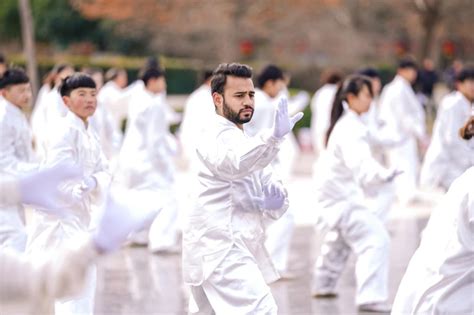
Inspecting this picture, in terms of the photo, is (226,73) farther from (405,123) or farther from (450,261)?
(405,123)

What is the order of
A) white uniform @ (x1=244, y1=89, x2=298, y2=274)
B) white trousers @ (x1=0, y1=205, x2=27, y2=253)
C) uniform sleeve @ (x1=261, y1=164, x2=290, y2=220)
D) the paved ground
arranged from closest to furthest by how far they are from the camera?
uniform sleeve @ (x1=261, y1=164, x2=290, y2=220)
white trousers @ (x1=0, y1=205, x2=27, y2=253)
the paved ground
white uniform @ (x1=244, y1=89, x2=298, y2=274)

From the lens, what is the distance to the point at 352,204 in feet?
31.6

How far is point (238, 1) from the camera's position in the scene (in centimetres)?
3114

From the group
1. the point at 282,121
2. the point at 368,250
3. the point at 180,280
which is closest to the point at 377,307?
the point at 368,250

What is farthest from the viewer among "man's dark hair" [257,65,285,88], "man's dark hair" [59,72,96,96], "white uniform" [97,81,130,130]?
"white uniform" [97,81,130,130]

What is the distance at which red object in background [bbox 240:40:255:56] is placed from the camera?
35.9 m

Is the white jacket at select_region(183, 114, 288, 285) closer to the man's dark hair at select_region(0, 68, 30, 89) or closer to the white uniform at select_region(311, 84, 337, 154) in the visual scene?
the man's dark hair at select_region(0, 68, 30, 89)

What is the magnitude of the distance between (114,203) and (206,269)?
8.33ft

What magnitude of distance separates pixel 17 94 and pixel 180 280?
2.50 m

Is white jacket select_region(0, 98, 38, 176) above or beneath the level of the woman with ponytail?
above

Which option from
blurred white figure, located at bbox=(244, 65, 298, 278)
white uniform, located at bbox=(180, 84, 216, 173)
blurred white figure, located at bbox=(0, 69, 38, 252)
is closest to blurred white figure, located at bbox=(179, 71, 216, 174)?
white uniform, located at bbox=(180, 84, 216, 173)

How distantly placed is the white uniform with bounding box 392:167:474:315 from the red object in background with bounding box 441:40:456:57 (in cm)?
3602

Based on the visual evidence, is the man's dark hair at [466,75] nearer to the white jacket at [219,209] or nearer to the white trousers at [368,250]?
the white trousers at [368,250]

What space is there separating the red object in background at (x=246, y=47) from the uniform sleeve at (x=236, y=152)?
28.8m
